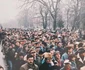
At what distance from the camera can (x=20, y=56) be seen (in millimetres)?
1640

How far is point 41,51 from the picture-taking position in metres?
1.79

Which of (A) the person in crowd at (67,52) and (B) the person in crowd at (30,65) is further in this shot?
(A) the person in crowd at (67,52)

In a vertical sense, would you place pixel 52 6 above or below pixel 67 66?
above

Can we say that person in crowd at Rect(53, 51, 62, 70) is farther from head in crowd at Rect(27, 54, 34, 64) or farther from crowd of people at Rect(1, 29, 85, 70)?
head in crowd at Rect(27, 54, 34, 64)

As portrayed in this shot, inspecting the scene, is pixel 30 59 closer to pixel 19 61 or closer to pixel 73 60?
pixel 19 61

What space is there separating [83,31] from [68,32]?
9 centimetres

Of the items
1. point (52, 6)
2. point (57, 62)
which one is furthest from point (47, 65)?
point (52, 6)

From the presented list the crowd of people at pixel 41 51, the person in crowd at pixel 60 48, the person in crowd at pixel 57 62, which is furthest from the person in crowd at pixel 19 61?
the person in crowd at pixel 60 48

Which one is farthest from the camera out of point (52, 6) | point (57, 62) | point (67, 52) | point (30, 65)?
point (52, 6)

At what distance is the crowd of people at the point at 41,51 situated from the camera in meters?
1.59

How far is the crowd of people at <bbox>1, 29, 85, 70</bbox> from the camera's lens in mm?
1591

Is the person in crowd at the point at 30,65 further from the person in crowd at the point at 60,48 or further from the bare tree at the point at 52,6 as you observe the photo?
the bare tree at the point at 52,6

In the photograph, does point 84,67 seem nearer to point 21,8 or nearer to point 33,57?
point 33,57

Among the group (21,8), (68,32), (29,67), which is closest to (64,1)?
(68,32)
